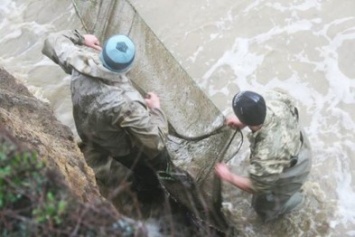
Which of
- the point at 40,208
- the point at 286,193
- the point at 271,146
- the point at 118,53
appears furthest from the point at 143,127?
the point at 40,208

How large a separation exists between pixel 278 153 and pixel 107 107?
5.91ft

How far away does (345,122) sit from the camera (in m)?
8.04

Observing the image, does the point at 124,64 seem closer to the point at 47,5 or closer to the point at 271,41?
the point at 271,41

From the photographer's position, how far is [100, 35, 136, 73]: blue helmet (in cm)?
522

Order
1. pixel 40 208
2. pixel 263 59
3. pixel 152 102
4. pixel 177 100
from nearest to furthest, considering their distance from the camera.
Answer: pixel 40 208, pixel 152 102, pixel 177 100, pixel 263 59

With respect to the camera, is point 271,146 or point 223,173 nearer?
point 271,146

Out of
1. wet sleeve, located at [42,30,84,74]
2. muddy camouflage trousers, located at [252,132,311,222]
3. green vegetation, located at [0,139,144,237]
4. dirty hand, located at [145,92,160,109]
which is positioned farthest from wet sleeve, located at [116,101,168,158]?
green vegetation, located at [0,139,144,237]

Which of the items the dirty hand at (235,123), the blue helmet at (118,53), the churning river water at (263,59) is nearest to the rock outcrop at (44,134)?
the blue helmet at (118,53)

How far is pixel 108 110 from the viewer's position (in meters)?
5.48

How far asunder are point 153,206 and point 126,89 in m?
1.60

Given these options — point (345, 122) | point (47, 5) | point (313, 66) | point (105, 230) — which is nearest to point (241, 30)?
point (313, 66)

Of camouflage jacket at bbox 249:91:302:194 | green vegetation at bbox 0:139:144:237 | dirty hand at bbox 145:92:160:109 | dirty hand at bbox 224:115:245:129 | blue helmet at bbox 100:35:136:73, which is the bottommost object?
camouflage jacket at bbox 249:91:302:194

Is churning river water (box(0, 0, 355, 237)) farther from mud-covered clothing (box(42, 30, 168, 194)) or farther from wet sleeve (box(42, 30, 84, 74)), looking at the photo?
wet sleeve (box(42, 30, 84, 74))

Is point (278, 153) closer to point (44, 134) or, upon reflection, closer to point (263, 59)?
point (44, 134)
